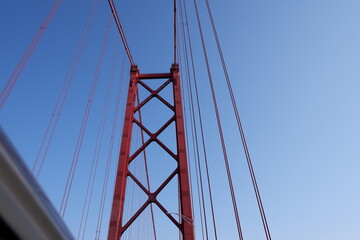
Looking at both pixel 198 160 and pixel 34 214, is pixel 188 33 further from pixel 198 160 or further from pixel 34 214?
pixel 34 214

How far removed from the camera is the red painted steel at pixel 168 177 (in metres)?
6.17

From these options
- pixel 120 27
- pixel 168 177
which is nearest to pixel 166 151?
pixel 168 177

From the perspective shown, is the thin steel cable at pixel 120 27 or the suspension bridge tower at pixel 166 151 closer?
the suspension bridge tower at pixel 166 151

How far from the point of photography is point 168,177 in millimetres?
7574

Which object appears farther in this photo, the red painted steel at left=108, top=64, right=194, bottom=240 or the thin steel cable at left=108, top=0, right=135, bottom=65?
the thin steel cable at left=108, top=0, right=135, bottom=65

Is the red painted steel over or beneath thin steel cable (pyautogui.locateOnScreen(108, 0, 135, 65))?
beneath

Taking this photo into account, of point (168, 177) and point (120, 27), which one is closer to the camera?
point (168, 177)

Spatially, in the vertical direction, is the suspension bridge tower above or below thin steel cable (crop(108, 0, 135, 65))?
below

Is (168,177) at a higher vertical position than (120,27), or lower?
lower

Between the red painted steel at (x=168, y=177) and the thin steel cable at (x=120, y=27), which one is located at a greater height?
the thin steel cable at (x=120, y=27)

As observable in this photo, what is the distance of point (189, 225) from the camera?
609cm

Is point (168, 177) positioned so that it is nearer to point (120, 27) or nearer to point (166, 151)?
point (166, 151)

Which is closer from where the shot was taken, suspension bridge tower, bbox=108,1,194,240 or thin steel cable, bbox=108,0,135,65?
suspension bridge tower, bbox=108,1,194,240

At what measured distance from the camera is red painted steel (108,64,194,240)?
20.2 feet
